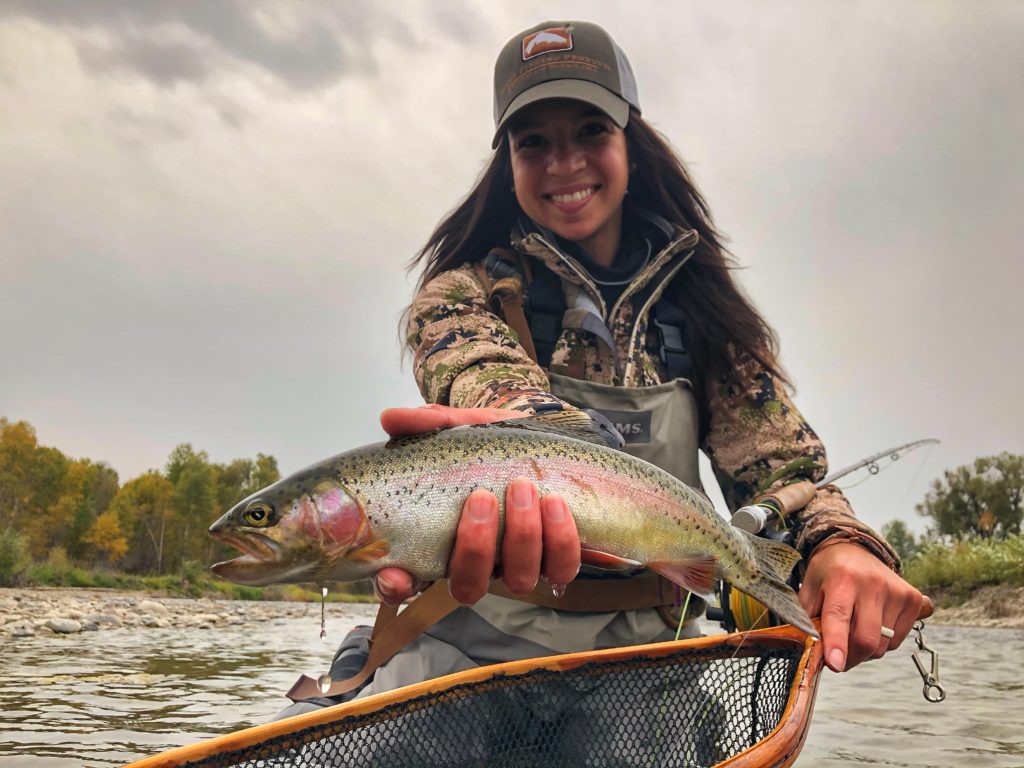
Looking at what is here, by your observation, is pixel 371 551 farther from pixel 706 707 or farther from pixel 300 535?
pixel 706 707

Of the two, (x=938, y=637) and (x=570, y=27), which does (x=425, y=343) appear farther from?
(x=938, y=637)

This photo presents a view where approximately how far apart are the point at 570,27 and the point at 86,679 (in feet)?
20.7

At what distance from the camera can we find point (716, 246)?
3.64 meters

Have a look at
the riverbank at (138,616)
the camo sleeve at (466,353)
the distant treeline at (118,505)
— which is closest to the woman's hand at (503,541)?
the camo sleeve at (466,353)

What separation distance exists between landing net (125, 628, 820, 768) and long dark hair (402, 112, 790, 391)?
139cm

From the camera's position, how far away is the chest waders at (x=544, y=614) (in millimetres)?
2441

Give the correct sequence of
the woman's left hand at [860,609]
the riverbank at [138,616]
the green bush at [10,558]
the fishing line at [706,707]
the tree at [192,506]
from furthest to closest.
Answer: the tree at [192,506], the green bush at [10,558], the riverbank at [138,616], the fishing line at [706,707], the woman's left hand at [860,609]

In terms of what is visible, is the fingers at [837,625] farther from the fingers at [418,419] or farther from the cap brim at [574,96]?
the cap brim at [574,96]

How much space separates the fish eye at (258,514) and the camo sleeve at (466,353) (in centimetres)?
77

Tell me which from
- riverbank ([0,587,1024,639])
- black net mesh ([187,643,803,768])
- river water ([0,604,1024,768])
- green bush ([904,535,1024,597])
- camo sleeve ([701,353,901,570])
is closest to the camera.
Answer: black net mesh ([187,643,803,768])

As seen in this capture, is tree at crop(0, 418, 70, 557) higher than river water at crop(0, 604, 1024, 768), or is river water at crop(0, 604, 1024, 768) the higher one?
tree at crop(0, 418, 70, 557)

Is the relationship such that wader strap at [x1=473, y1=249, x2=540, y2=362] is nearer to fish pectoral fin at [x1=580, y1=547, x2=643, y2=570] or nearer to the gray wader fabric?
the gray wader fabric

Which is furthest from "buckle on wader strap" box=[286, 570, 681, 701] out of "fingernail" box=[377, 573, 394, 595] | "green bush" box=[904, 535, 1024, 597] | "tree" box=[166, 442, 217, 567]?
"tree" box=[166, 442, 217, 567]

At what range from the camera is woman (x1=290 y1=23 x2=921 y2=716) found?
2.43 meters
